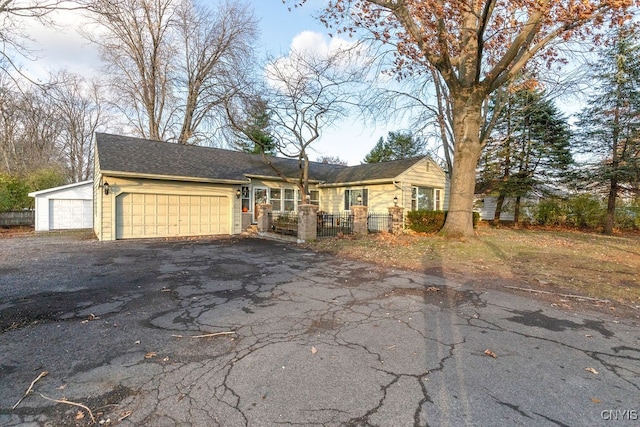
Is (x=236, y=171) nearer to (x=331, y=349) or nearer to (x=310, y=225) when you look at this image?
(x=310, y=225)

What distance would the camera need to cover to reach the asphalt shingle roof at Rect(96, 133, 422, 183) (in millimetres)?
13384

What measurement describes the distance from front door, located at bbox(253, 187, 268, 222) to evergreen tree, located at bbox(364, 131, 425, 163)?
73.8 feet

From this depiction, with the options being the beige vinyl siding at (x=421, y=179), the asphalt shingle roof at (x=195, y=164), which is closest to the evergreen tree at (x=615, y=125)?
the beige vinyl siding at (x=421, y=179)

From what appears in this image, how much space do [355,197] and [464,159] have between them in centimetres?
824

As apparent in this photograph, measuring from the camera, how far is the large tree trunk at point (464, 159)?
10.6 metres

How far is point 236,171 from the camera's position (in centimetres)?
1642

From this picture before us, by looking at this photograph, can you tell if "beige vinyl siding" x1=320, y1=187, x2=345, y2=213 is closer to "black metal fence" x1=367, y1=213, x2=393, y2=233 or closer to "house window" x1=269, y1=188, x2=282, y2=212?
"black metal fence" x1=367, y1=213, x2=393, y2=233

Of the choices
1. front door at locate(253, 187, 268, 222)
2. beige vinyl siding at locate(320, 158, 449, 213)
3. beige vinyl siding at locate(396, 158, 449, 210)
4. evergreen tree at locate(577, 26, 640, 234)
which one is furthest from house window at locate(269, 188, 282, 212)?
evergreen tree at locate(577, 26, 640, 234)

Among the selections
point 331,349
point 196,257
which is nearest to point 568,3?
point 331,349

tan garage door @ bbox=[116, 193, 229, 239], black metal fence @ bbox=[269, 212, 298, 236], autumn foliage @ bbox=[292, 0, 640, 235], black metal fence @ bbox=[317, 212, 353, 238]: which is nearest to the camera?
autumn foliage @ bbox=[292, 0, 640, 235]

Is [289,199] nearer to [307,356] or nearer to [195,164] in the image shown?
[195,164]

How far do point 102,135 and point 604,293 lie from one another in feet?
63.2

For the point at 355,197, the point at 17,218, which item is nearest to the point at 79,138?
the point at 17,218

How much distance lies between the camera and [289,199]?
18219mm
